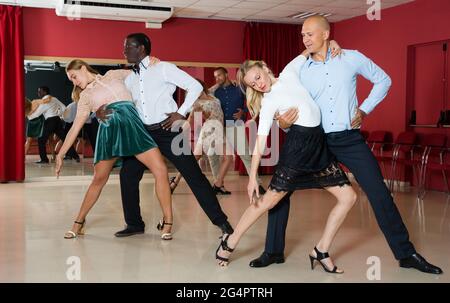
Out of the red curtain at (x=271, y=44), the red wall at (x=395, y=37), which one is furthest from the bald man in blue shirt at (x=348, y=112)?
the red curtain at (x=271, y=44)

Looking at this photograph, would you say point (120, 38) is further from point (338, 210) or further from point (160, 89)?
point (338, 210)

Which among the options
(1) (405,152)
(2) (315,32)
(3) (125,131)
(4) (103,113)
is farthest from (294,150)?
(1) (405,152)

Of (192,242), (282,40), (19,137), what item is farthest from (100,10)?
(192,242)

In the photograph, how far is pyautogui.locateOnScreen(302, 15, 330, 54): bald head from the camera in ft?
10.4

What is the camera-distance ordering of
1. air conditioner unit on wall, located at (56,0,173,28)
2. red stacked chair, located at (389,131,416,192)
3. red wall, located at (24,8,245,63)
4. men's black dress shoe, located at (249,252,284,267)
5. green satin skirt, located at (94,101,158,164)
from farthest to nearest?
red wall, located at (24,8,245,63), air conditioner unit on wall, located at (56,0,173,28), red stacked chair, located at (389,131,416,192), green satin skirt, located at (94,101,158,164), men's black dress shoe, located at (249,252,284,267)

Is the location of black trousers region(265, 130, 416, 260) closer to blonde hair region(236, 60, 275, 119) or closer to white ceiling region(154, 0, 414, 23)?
blonde hair region(236, 60, 275, 119)

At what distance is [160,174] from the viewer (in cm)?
418

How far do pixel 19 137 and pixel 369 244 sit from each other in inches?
224

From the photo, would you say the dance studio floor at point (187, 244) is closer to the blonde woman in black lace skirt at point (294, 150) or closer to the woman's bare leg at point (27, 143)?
the blonde woman in black lace skirt at point (294, 150)

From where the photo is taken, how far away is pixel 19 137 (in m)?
8.12

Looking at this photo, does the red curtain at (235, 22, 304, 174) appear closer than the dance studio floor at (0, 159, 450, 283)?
No

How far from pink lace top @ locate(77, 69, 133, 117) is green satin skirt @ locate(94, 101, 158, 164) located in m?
0.05

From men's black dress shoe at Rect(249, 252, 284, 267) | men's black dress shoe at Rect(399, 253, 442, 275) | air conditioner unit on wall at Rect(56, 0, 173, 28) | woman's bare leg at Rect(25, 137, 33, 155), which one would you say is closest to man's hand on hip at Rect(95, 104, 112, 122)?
men's black dress shoe at Rect(249, 252, 284, 267)

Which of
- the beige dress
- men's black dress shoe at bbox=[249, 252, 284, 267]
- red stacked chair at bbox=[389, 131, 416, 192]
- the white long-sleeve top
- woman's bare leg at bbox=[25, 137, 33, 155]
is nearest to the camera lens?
the white long-sleeve top
